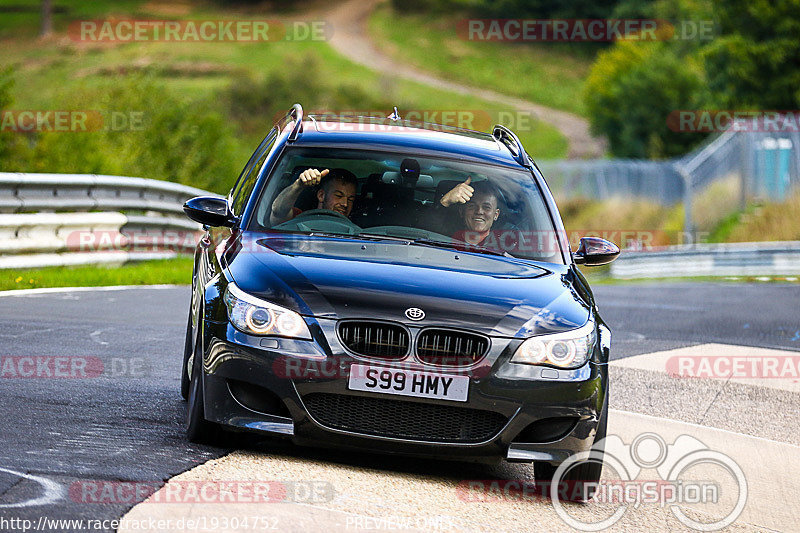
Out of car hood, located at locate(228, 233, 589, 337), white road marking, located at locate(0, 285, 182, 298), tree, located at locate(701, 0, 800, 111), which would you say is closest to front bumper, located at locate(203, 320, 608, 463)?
car hood, located at locate(228, 233, 589, 337)

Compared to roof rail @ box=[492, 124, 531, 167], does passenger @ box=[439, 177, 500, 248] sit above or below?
below

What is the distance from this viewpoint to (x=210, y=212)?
7.00 metres

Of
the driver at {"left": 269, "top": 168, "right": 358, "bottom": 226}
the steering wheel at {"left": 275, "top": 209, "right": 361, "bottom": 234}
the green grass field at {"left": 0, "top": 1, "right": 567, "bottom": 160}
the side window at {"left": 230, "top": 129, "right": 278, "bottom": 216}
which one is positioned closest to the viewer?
the steering wheel at {"left": 275, "top": 209, "right": 361, "bottom": 234}

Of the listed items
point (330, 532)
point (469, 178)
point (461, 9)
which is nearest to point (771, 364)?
point (469, 178)

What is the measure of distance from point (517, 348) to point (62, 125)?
2550 centimetres

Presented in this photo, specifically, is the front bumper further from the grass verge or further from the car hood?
the grass verge

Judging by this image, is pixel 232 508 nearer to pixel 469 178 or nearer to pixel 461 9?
pixel 469 178

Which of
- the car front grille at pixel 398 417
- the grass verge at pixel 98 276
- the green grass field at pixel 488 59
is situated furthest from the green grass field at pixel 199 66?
the car front grille at pixel 398 417

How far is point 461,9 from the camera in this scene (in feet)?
422

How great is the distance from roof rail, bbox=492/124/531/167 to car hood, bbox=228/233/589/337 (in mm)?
1145

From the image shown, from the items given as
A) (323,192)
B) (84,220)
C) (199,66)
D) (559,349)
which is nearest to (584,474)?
(559,349)

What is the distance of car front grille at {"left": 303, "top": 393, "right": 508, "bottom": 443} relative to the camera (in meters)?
5.88

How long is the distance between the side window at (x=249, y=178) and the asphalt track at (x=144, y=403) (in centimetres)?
118

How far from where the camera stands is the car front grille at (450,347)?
584 cm
